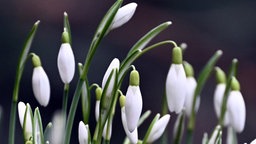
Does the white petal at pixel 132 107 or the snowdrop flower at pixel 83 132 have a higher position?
the white petal at pixel 132 107

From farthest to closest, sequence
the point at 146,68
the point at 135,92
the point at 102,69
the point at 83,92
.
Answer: the point at 146,68
the point at 102,69
the point at 83,92
the point at 135,92

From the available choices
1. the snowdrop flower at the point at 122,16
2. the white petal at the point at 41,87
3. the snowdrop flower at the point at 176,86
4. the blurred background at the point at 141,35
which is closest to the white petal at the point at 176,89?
the snowdrop flower at the point at 176,86

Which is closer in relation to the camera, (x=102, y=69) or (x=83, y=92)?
(x=83, y=92)

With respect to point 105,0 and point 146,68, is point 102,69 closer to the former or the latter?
point 146,68

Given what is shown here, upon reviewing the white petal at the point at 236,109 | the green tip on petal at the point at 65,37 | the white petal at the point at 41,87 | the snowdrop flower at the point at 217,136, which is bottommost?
the snowdrop flower at the point at 217,136

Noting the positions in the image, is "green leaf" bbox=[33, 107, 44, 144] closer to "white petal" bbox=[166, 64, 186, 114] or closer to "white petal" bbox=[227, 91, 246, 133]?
"white petal" bbox=[166, 64, 186, 114]

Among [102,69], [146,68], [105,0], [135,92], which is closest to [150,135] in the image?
[135,92]

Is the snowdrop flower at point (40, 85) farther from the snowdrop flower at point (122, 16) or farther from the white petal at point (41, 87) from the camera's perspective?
the snowdrop flower at point (122, 16)
